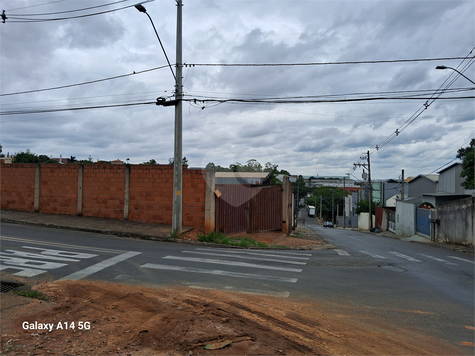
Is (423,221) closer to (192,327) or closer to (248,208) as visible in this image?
(248,208)

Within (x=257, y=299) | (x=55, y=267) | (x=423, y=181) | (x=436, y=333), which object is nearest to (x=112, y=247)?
(x=55, y=267)

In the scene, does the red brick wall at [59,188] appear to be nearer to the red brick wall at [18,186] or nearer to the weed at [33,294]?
the red brick wall at [18,186]

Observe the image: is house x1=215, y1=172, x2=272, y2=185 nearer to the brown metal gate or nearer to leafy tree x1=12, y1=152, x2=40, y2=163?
the brown metal gate

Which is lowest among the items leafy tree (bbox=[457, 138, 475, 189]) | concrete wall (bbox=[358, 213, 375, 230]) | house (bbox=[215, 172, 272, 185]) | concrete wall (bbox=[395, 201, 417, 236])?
concrete wall (bbox=[358, 213, 375, 230])

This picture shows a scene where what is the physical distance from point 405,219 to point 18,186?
32.4 metres

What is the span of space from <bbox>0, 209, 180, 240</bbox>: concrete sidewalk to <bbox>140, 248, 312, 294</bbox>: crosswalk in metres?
3.73

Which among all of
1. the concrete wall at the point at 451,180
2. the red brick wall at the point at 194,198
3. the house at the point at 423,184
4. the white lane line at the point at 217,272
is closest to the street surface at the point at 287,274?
the white lane line at the point at 217,272

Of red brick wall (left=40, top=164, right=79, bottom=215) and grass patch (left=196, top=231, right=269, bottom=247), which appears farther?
red brick wall (left=40, top=164, right=79, bottom=215)

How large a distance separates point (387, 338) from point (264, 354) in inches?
81.6

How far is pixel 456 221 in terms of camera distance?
21.9 meters

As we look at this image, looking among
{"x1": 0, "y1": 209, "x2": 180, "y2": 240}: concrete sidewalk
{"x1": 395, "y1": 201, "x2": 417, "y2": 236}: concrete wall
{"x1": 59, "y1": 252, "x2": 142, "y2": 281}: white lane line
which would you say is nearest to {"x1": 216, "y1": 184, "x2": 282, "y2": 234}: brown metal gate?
{"x1": 0, "y1": 209, "x2": 180, "y2": 240}: concrete sidewalk

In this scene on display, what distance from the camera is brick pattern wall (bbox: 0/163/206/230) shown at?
16.8m

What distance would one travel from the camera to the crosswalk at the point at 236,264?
8672mm

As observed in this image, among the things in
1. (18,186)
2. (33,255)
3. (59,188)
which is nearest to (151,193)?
(59,188)
